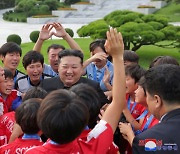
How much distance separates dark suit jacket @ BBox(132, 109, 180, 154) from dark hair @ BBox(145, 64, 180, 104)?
0.46ft

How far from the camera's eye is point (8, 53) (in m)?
3.91

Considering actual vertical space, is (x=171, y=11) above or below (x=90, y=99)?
below

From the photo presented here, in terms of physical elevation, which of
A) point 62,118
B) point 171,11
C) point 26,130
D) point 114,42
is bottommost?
point 171,11

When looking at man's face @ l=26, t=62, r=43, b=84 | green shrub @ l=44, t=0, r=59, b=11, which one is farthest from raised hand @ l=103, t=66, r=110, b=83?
green shrub @ l=44, t=0, r=59, b=11

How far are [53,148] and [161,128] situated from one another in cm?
54

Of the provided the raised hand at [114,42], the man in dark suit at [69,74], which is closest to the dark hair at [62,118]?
the raised hand at [114,42]

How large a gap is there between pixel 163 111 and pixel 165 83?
0.15 m

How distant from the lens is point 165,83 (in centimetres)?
187

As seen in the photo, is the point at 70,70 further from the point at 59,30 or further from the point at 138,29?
the point at 138,29

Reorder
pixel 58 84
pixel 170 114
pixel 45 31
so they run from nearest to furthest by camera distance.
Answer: pixel 170 114
pixel 58 84
pixel 45 31

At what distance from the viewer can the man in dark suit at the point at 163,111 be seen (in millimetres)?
1684

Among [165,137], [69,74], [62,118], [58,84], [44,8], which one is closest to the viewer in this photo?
[62,118]

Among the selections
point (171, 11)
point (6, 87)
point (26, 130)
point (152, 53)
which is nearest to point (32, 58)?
point (6, 87)

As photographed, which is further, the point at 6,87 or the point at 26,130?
the point at 6,87
